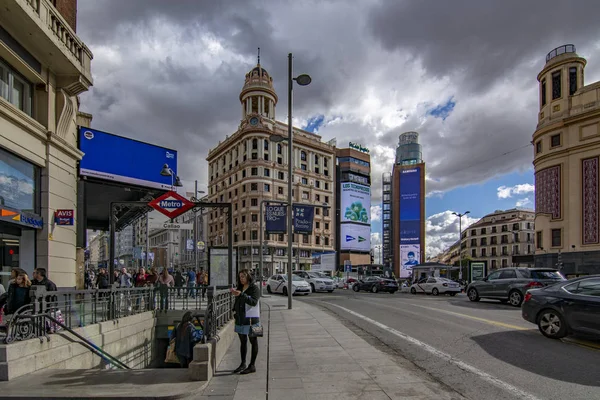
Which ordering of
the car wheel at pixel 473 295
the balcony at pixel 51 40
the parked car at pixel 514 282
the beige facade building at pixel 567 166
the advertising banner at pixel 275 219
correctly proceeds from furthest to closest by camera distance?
the beige facade building at pixel 567 166 → the advertising banner at pixel 275 219 → the car wheel at pixel 473 295 → the parked car at pixel 514 282 → the balcony at pixel 51 40

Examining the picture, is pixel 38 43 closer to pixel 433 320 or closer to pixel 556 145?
pixel 433 320

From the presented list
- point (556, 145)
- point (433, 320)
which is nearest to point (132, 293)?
point (433, 320)

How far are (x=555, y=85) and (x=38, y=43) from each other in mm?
42718

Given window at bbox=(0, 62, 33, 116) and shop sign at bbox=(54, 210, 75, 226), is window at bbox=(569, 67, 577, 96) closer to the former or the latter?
shop sign at bbox=(54, 210, 75, 226)

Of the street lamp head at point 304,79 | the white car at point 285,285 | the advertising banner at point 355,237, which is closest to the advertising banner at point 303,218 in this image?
the white car at point 285,285

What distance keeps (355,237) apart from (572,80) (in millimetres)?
65144

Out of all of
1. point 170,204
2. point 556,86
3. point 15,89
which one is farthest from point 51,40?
point 556,86

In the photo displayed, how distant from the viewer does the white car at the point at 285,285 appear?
2661 cm

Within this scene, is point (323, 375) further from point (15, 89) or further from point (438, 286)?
point (438, 286)

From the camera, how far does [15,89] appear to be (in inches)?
452

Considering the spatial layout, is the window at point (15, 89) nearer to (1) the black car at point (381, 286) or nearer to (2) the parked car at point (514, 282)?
(2) the parked car at point (514, 282)

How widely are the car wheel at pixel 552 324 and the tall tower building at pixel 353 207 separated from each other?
86640 millimetres

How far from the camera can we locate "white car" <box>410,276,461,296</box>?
87.8 feet

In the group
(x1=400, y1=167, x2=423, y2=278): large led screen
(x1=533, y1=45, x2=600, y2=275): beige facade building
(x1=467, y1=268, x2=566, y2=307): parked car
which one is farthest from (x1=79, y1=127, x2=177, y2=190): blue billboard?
(x1=400, y1=167, x2=423, y2=278): large led screen
